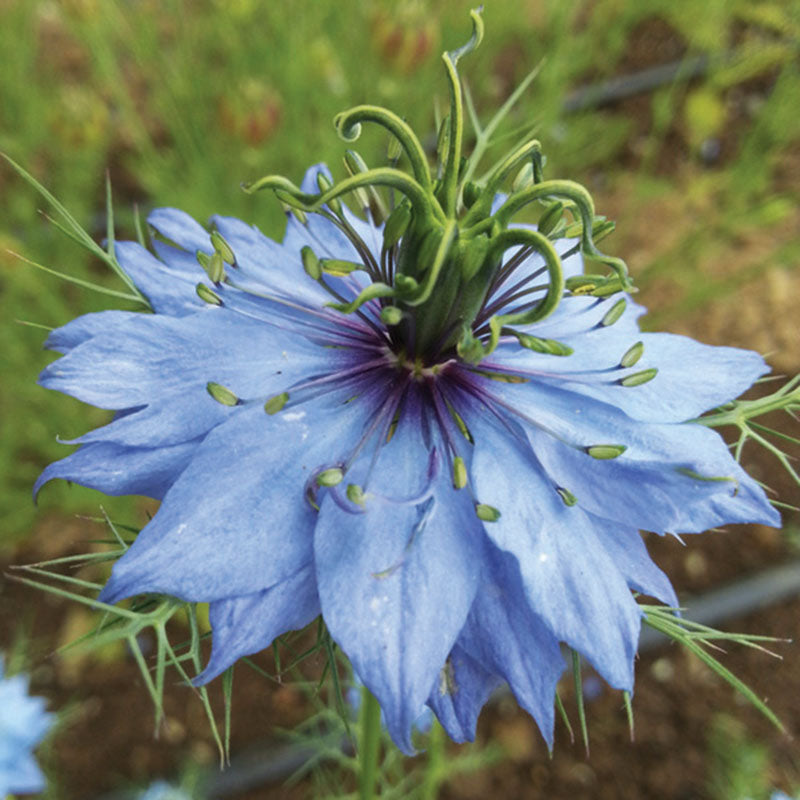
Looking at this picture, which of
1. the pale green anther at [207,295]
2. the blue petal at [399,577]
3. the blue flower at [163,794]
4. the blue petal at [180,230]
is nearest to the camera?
the blue petal at [399,577]

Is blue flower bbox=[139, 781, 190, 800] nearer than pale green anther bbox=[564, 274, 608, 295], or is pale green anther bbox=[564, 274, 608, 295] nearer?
pale green anther bbox=[564, 274, 608, 295]

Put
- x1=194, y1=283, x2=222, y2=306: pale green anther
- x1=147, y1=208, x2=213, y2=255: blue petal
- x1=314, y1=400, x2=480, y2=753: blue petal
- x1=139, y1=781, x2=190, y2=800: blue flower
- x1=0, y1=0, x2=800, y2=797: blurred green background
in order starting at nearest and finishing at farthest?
1. x1=314, y1=400, x2=480, y2=753: blue petal
2. x1=194, y1=283, x2=222, y2=306: pale green anther
3. x1=147, y1=208, x2=213, y2=255: blue petal
4. x1=139, y1=781, x2=190, y2=800: blue flower
5. x1=0, y1=0, x2=800, y2=797: blurred green background

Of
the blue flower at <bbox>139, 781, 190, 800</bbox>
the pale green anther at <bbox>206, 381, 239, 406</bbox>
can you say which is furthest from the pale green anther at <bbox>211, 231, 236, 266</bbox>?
the blue flower at <bbox>139, 781, 190, 800</bbox>

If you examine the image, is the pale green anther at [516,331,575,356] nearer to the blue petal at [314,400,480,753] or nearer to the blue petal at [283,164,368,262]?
the blue petal at [314,400,480,753]

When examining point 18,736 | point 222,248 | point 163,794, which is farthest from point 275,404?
point 163,794

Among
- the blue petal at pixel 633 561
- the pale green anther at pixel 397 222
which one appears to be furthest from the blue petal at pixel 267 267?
the blue petal at pixel 633 561

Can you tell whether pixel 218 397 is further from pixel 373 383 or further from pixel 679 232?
pixel 679 232

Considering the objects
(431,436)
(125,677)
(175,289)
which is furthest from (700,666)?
(175,289)

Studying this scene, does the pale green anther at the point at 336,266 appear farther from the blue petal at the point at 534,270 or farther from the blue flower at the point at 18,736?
the blue flower at the point at 18,736
